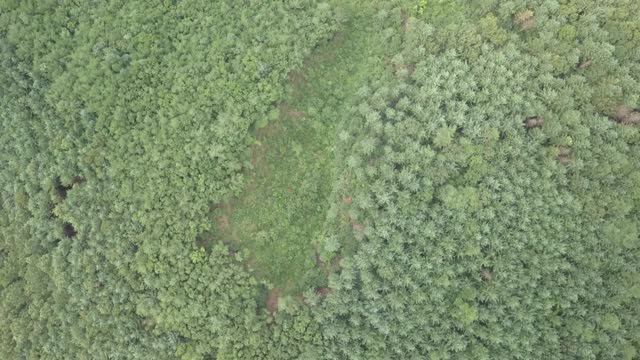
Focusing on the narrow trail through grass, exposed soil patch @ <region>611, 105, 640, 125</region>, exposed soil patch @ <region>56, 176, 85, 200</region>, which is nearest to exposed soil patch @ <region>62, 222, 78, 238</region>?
exposed soil patch @ <region>56, 176, 85, 200</region>

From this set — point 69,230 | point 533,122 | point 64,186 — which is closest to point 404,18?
point 533,122

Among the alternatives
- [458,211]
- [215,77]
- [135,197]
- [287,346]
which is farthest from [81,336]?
[458,211]

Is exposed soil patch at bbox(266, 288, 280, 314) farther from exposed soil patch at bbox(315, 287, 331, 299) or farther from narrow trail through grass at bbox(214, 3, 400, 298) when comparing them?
exposed soil patch at bbox(315, 287, 331, 299)

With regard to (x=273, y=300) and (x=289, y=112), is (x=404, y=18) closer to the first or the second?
(x=289, y=112)

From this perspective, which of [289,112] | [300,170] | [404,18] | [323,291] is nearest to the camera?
[323,291]

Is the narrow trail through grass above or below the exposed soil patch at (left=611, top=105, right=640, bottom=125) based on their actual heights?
above

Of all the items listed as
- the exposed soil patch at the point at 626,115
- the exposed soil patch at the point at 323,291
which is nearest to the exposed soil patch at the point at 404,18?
the exposed soil patch at the point at 626,115

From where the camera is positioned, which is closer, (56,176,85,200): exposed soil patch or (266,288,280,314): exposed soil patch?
(266,288,280,314): exposed soil patch
